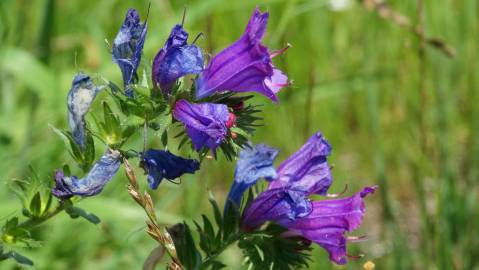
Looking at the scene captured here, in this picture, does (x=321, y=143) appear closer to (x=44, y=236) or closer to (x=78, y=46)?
(x=44, y=236)

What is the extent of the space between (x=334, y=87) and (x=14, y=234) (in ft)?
6.84

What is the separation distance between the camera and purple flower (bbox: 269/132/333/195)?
1674 mm

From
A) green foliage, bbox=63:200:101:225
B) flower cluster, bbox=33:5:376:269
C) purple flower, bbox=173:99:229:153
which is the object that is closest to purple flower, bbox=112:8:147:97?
flower cluster, bbox=33:5:376:269

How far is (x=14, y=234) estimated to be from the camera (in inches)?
62.9

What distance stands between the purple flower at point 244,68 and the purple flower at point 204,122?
69 mm

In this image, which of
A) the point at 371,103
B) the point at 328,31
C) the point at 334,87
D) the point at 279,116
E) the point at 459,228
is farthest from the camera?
the point at 328,31

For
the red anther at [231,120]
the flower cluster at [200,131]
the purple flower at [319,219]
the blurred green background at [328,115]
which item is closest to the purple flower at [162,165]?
the flower cluster at [200,131]

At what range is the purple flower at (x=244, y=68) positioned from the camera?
1.54 m

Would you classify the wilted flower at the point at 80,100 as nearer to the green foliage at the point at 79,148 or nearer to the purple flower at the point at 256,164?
the green foliage at the point at 79,148

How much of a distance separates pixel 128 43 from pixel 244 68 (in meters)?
0.23

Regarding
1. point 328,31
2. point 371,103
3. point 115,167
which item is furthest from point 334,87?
point 115,167

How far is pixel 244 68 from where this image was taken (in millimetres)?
1561

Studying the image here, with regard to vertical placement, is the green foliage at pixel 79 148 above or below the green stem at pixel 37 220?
above

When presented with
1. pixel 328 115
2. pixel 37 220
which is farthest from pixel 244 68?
pixel 328 115
